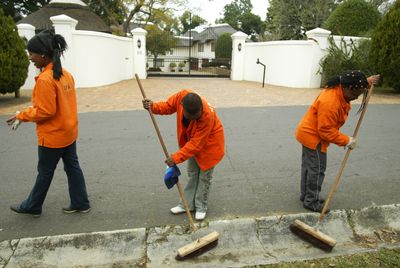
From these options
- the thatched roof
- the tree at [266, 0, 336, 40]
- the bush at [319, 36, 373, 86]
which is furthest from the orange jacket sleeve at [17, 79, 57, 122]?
the tree at [266, 0, 336, 40]

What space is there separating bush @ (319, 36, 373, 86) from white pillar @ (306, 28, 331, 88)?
237 millimetres

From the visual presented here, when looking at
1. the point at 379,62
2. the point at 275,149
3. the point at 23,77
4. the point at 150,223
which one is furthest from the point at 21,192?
the point at 379,62

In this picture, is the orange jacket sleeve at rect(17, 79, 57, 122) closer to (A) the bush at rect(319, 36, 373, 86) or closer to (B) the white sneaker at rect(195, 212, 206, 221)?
(B) the white sneaker at rect(195, 212, 206, 221)

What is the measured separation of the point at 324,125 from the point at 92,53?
10.4 m

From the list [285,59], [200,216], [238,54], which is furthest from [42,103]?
[238,54]

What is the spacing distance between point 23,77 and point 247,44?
10002 mm

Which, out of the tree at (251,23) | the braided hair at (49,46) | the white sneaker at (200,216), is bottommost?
the white sneaker at (200,216)

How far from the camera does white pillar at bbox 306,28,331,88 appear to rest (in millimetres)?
11969

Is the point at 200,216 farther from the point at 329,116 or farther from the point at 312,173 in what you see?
the point at 329,116

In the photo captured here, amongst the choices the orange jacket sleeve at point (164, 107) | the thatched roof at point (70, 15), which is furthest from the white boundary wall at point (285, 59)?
the orange jacket sleeve at point (164, 107)

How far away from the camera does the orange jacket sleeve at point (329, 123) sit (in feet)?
10.4

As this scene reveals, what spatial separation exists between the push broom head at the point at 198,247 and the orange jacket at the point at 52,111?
1465 millimetres

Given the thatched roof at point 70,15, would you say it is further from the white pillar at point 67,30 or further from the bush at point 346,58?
the bush at point 346,58

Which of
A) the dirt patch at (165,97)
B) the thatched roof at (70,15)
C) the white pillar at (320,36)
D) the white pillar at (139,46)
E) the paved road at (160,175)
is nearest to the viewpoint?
the paved road at (160,175)
